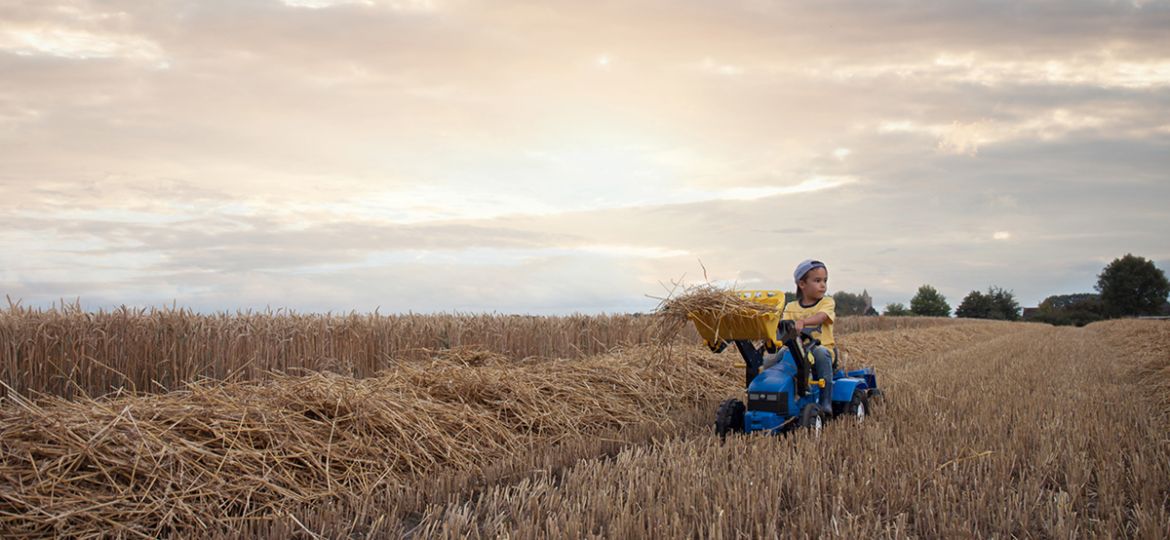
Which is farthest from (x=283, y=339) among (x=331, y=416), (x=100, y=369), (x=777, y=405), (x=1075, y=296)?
(x=1075, y=296)

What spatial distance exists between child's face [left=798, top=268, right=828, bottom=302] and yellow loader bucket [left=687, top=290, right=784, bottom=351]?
59cm

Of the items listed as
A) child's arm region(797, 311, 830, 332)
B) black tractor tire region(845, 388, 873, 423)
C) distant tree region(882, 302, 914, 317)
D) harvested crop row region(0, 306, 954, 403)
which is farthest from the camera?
distant tree region(882, 302, 914, 317)

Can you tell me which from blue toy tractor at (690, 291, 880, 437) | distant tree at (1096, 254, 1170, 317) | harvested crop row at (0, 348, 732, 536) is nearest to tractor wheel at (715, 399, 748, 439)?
blue toy tractor at (690, 291, 880, 437)

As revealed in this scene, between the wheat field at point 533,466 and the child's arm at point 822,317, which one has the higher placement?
the child's arm at point 822,317

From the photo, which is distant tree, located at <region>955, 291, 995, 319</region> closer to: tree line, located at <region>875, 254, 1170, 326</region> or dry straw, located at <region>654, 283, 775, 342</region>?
tree line, located at <region>875, 254, 1170, 326</region>

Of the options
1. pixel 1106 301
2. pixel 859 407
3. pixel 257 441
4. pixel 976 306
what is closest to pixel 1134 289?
pixel 1106 301

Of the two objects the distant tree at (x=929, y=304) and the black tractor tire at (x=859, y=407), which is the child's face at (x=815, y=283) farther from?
the distant tree at (x=929, y=304)

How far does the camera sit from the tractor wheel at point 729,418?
6461 millimetres

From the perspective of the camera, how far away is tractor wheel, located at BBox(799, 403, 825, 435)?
6375mm

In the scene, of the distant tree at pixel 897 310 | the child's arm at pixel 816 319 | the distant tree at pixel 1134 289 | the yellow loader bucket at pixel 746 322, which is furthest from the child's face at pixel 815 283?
the distant tree at pixel 1134 289

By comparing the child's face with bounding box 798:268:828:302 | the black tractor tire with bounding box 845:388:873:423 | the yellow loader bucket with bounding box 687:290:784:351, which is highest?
the child's face with bounding box 798:268:828:302

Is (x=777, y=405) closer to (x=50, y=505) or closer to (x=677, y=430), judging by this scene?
(x=677, y=430)

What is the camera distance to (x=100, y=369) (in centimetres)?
914

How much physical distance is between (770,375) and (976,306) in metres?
102
